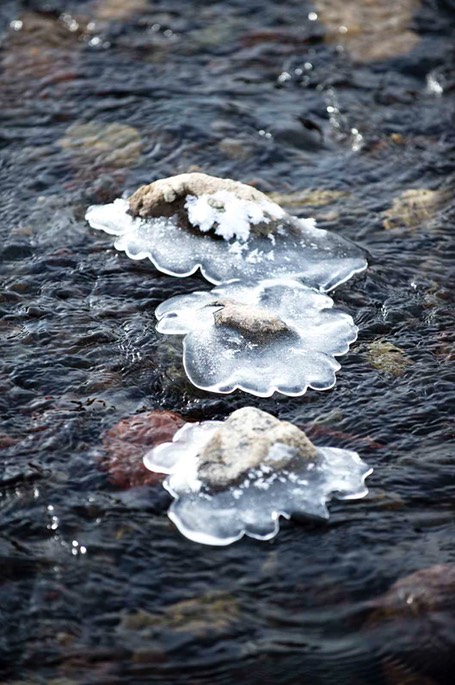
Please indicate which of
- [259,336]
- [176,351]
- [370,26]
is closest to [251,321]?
[259,336]

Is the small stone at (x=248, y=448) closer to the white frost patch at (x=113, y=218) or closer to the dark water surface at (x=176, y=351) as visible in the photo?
the dark water surface at (x=176, y=351)

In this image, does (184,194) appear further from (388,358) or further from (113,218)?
(388,358)

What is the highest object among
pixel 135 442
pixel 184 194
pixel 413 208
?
pixel 184 194

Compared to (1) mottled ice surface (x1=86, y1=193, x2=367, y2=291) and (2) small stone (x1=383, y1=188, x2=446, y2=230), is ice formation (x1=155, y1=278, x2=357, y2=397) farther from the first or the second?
(2) small stone (x1=383, y1=188, x2=446, y2=230)

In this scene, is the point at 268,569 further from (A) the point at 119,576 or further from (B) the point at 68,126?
(B) the point at 68,126

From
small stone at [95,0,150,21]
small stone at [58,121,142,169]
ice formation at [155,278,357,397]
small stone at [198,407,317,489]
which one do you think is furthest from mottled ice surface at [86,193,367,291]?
small stone at [95,0,150,21]

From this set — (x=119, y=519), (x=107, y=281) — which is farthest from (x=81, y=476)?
(x=107, y=281)
